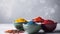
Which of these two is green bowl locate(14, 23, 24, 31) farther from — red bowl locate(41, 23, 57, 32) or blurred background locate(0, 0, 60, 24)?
blurred background locate(0, 0, 60, 24)

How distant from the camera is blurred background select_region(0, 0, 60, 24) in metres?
2.72

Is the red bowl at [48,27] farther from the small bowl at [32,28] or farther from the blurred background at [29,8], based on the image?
the blurred background at [29,8]

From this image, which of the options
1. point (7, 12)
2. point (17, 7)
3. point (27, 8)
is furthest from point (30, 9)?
point (7, 12)

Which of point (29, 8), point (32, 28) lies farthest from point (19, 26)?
point (29, 8)

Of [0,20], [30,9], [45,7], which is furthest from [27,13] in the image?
[0,20]

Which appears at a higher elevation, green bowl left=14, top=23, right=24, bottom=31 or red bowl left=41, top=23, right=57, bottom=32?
green bowl left=14, top=23, right=24, bottom=31

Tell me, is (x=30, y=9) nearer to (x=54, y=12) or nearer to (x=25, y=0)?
(x=25, y=0)

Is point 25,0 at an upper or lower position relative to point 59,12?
upper

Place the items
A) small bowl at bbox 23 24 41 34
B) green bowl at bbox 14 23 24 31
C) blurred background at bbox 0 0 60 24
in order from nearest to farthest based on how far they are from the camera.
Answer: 1. small bowl at bbox 23 24 41 34
2. green bowl at bbox 14 23 24 31
3. blurred background at bbox 0 0 60 24

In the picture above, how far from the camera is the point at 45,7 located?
8.93 feet

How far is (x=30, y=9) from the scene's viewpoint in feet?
8.98

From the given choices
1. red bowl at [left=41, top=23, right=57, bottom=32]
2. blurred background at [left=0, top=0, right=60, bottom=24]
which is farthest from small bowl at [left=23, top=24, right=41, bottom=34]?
Answer: blurred background at [left=0, top=0, right=60, bottom=24]

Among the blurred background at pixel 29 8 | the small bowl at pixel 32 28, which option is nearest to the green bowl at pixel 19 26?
the small bowl at pixel 32 28

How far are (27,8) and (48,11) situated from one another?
39 cm
